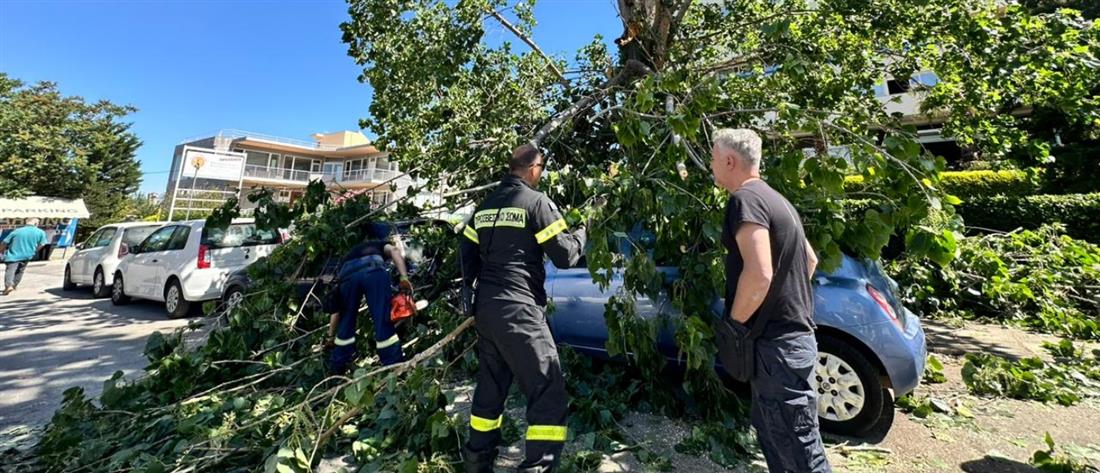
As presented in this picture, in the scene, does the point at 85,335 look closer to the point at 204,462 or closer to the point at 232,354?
the point at 232,354

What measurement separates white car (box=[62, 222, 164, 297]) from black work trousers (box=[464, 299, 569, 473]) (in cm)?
969

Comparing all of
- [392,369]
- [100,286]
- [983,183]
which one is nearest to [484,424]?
[392,369]

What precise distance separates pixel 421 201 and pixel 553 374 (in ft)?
12.0

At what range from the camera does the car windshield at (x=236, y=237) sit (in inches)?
307

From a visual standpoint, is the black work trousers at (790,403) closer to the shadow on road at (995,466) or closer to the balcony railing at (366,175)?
the shadow on road at (995,466)

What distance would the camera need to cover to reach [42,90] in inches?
1126

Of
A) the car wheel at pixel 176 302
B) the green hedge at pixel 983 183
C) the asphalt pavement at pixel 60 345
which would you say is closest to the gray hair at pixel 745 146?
the asphalt pavement at pixel 60 345

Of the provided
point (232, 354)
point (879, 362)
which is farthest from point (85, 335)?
point (879, 362)

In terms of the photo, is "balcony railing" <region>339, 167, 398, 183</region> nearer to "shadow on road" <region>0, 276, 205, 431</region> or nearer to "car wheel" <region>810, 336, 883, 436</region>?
"shadow on road" <region>0, 276, 205, 431</region>

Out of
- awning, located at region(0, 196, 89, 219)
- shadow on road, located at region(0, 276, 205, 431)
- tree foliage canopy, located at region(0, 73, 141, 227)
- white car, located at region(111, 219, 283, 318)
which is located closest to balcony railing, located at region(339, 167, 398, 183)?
tree foliage canopy, located at region(0, 73, 141, 227)

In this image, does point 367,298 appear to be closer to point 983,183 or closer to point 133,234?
point 133,234

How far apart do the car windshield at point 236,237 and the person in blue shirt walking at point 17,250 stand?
6.43 meters

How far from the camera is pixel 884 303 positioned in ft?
10.6

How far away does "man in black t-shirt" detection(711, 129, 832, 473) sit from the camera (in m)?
2.08
